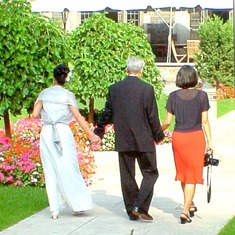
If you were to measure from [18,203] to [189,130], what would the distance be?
2233 mm

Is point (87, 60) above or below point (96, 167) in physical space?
above

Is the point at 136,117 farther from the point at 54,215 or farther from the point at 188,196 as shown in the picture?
the point at 54,215

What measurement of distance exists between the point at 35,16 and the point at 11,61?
2.60ft

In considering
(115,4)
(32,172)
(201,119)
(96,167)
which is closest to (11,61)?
(32,172)

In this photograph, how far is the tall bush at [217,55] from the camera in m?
23.9

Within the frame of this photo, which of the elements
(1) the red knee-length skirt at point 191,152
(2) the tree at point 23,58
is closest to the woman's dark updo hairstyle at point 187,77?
(1) the red knee-length skirt at point 191,152

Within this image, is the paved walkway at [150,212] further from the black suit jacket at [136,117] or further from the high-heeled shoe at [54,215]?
the black suit jacket at [136,117]

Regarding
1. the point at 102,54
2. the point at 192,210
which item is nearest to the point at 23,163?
the point at 192,210

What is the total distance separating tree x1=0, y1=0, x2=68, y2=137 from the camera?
1112 centimetres

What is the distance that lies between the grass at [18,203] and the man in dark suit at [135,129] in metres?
1.16

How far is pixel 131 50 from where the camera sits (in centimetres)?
1545

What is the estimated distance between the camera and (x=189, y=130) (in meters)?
8.61

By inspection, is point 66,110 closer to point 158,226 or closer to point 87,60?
point 158,226

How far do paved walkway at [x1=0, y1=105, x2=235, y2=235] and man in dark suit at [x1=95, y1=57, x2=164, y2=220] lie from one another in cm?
31
